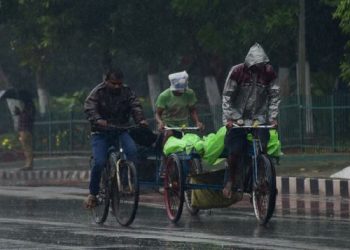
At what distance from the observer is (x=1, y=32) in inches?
2010

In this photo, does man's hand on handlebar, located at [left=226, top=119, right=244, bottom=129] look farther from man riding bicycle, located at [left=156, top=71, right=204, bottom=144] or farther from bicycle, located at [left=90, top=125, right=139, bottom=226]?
man riding bicycle, located at [left=156, top=71, right=204, bottom=144]

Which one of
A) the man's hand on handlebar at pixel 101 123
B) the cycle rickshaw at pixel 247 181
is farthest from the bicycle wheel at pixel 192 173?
the man's hand on handlebar at pixel 101 123

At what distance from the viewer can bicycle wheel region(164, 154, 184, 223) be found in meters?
14.3

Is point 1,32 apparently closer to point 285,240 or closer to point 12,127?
point 12,127

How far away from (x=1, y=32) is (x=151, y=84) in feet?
45.6

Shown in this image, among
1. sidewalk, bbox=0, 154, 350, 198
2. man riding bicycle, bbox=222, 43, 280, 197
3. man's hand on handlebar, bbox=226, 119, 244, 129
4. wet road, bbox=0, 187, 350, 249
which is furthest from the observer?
sidewalk, bbox=0, 154, 350, 198

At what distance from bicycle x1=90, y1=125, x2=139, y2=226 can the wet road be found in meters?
0.14

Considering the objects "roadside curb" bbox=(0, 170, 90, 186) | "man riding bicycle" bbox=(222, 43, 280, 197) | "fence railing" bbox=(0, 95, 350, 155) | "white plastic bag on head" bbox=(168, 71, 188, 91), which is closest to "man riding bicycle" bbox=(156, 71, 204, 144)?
"white plastic bag on head" bbox=(168, 71, 188, 91)

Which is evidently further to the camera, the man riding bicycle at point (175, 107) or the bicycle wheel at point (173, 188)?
the man riding bicycle at point (175, 107)

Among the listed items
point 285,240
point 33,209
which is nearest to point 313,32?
point 33,209

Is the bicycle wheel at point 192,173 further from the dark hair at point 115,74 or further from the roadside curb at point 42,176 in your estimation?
the roadside curb at point 42,176

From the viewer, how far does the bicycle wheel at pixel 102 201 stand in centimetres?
1429

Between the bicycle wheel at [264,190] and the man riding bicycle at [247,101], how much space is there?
0.32 meters

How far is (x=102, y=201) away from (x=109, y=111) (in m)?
0.95
